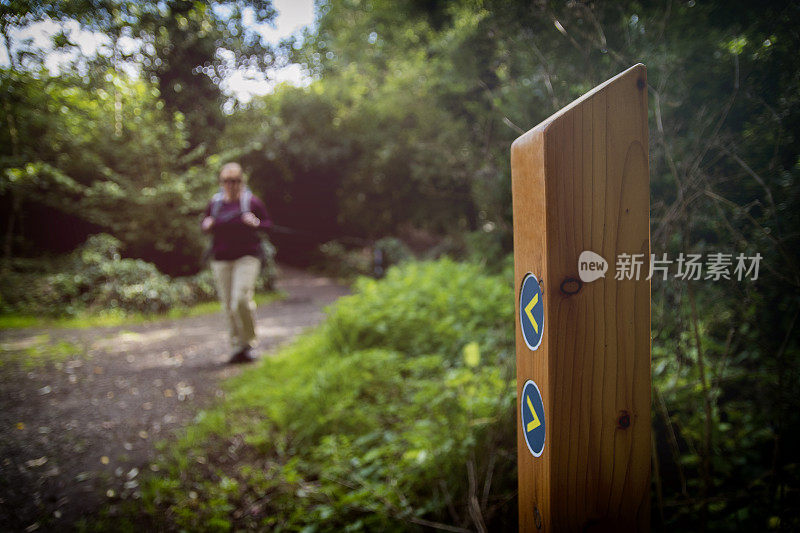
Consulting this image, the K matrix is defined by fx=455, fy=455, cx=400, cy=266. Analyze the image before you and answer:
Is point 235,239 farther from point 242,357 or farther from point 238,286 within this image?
point 242,357

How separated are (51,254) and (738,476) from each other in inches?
232

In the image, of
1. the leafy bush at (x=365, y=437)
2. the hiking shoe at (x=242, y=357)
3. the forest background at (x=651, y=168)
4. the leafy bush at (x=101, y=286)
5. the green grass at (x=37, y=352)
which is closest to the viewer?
the forest background at (x=651, y=168)

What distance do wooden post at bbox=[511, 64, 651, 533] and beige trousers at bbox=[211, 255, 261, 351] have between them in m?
3.84

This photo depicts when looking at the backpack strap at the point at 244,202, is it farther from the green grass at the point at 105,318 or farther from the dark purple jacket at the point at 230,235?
the green grass at the point at 105,318

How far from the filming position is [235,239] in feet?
14.3

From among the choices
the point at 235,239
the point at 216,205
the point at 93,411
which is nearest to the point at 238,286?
the point at 235,239

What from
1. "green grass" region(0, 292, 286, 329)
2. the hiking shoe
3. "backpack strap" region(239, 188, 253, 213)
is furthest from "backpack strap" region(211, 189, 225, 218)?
"green grass" region(0, 292, 286, 329)

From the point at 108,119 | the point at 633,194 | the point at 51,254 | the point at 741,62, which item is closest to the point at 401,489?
the point at 633,194

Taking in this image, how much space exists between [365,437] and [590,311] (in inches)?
86.6

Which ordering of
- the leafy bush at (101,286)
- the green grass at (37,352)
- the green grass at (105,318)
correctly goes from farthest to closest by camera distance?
the leafy bush at (101,286) < the green grass at (105,318) < the green grass at (37,352)

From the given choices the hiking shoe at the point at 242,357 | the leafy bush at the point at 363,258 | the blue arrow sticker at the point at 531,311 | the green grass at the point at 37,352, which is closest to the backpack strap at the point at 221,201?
the hiking shoe at the point at 242,357

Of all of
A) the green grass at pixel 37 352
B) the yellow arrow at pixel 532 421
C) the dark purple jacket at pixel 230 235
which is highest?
the dark purple jacket at pixel 230 235

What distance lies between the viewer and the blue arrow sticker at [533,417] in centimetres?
94

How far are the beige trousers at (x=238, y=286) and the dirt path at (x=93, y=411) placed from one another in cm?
52
